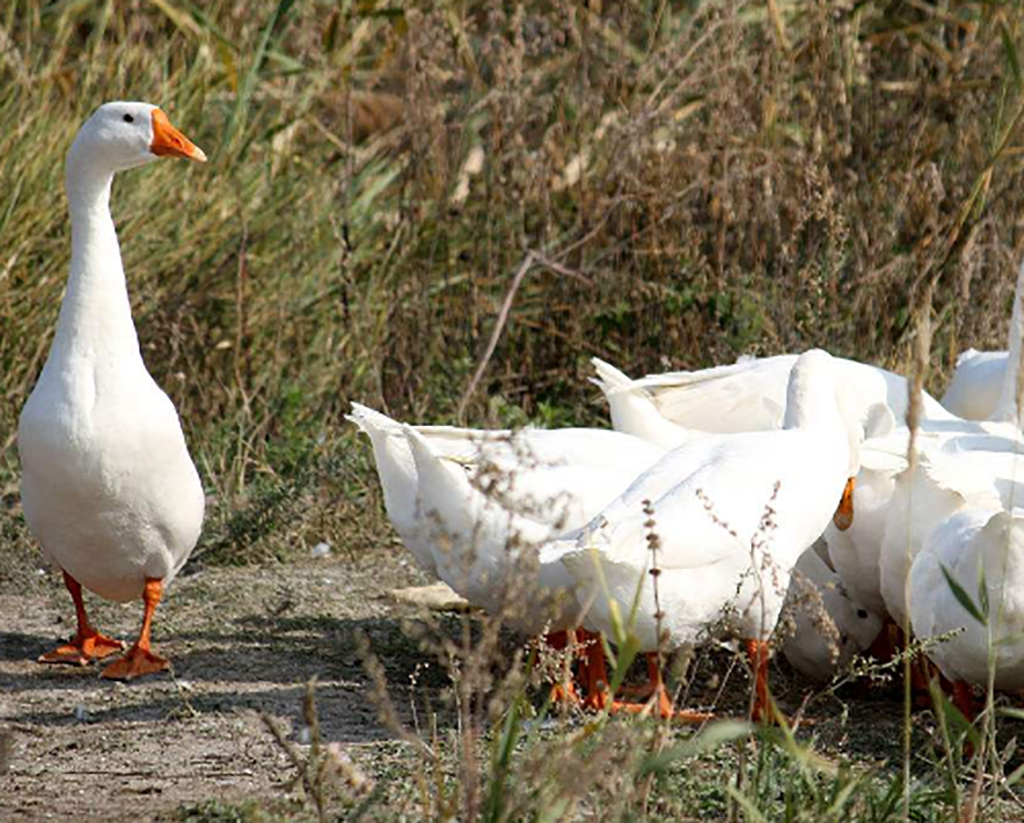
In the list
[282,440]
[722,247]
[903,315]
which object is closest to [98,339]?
[282,440]

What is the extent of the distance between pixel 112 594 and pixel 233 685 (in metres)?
0.56

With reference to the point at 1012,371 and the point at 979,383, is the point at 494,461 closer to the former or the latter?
the point at 1012,371

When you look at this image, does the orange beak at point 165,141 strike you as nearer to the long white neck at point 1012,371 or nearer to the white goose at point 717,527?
the white goose at point 717,527

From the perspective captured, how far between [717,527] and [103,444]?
61.8 inches

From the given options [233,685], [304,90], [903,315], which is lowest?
[233,685]

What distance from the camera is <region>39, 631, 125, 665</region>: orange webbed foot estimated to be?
4879 mm

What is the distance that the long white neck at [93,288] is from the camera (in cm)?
473

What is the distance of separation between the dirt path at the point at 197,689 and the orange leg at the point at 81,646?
0.15ft

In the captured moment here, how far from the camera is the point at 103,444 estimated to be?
4.60 metres

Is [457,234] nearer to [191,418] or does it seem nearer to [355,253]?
[355,253]

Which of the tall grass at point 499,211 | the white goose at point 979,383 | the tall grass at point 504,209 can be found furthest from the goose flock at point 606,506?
the tall grass at point 504,209

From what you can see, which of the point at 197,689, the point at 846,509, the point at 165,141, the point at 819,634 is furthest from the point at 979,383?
the point at 197,689

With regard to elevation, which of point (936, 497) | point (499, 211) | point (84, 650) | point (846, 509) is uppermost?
point (499, 211)

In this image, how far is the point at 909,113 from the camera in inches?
305
